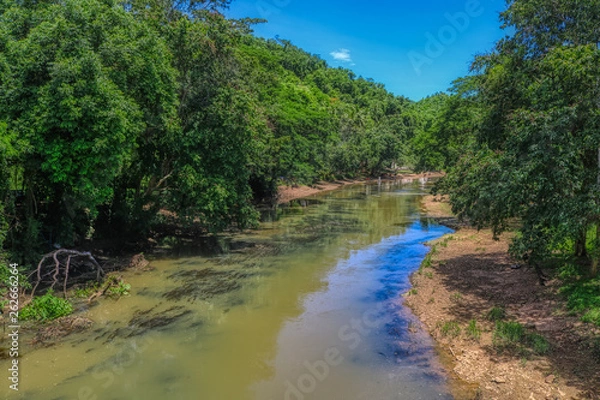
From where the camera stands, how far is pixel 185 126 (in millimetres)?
20406

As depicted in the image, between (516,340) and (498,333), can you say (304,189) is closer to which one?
(498,333)

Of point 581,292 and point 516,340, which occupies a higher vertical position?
point 581,292

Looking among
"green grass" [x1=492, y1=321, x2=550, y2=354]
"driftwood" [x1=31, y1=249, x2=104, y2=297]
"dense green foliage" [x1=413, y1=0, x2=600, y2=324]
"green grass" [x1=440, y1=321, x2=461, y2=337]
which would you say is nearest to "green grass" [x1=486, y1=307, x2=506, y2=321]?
"green grass" [x1=492, y1=321, x2=550, y2=354]

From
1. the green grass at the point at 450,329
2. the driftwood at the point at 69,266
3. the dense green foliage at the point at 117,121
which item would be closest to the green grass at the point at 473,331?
the green grass at the point at 450,329

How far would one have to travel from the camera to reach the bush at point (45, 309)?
12.1 m

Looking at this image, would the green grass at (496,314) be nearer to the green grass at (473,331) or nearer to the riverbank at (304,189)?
the green grass at (473,331)

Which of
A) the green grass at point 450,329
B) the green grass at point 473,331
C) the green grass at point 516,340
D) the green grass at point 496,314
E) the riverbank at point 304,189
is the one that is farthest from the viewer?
the riverbank at point 304,189

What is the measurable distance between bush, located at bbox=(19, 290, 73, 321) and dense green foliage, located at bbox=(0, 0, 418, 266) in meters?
2.12

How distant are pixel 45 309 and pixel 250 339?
6451mm

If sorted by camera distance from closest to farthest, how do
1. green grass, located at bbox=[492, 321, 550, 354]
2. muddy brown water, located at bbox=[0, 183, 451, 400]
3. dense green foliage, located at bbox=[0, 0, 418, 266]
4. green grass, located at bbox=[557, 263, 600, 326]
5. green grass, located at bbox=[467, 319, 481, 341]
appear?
muddy brown water, located at bbox=[0, 183, 451, 400]
green grass, located at bbox=[492, 321, 550, 354]
green grass, located at bbox=[557, 263, 600, 326]
green grass, located at bbox=[467, 319, 481, 341]
dense green foliage, located at bbox=[0, 0, 418, 266]

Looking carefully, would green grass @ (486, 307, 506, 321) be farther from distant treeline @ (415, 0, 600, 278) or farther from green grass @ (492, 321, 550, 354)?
distant treeline @ (415, 0, 600, 278)

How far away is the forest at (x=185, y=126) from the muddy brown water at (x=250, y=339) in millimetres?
3735

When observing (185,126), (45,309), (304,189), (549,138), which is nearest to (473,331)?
(549,138)

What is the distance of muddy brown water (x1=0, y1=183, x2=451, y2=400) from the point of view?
30.7 feet
